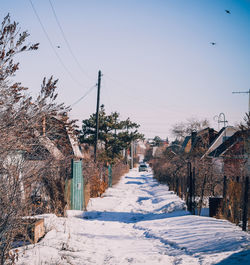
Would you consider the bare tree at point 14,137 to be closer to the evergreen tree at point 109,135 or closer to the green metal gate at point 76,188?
the green metal gate at point 76,188

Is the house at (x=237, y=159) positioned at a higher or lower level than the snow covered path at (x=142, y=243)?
higher

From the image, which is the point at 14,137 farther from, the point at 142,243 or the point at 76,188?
the point at 76,188

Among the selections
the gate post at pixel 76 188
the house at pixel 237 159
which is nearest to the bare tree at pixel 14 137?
the house at pixel 237 159

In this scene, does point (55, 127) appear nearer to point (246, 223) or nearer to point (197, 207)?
point (246, 223)

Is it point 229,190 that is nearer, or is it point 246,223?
point 246,223

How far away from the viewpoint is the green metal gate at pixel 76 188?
503 inches

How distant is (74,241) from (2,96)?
3.92m

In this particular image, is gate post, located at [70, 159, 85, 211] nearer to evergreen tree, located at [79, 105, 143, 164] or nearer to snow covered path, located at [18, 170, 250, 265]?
snow covered path, located at [18, 170, 250, 265]

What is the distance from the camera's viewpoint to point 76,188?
43.4ft

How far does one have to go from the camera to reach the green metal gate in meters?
12.8

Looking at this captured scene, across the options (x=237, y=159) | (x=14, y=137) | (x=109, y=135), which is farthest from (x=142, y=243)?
(x=109, y=135)

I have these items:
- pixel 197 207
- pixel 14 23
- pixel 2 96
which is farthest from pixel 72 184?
pixel 14 23

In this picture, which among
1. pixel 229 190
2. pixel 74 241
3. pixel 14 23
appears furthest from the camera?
pixel 229 190

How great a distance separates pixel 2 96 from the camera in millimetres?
5266
